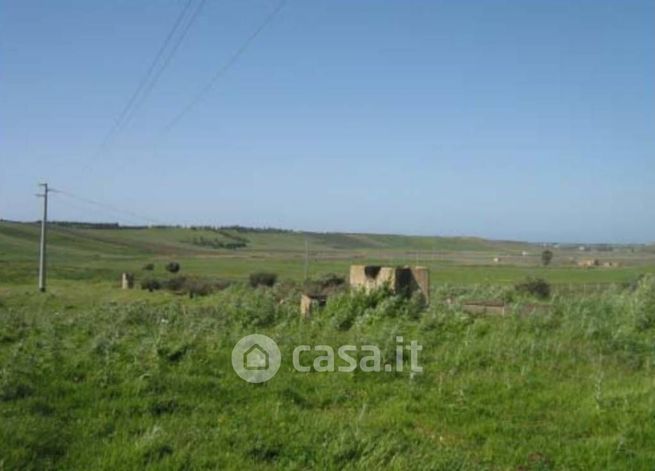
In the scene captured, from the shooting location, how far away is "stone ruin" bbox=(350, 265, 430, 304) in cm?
1117

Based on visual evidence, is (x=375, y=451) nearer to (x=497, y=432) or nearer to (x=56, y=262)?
(x=497, y=432)

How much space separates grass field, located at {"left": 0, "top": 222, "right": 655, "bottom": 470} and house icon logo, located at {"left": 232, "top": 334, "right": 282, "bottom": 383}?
134 millimetres

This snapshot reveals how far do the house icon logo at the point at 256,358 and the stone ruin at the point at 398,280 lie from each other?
314cm

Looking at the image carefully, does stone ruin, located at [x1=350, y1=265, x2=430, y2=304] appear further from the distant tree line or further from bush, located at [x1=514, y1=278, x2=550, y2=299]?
the distant tree line

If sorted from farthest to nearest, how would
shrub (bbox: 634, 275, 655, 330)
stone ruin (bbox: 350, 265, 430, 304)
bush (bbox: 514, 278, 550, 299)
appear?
bush (bbox: 514, 278, 550, 299) < stone ruin (bbox: 350, 265, 430, 304) < shrub (bbox: 634, 275, 655, 330)

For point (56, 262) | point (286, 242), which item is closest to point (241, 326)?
point (56, 262)

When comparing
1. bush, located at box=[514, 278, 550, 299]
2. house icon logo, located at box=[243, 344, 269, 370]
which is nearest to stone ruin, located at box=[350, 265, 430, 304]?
house icon logo, located at box=[243, 344, 269, 370]

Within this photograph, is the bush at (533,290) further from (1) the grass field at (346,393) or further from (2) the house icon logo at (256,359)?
(2) the house icon logo at (256,359)

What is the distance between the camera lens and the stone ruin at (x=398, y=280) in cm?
1117

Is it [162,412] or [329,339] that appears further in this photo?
[329,339]

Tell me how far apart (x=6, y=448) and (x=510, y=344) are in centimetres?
603

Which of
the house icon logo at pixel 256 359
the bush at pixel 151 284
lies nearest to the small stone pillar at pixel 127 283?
the bush at pixel 151 284

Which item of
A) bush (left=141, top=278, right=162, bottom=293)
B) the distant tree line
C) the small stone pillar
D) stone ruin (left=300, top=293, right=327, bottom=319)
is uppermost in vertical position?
stone ruin (left=300, top=293, right=327, bottom=319)

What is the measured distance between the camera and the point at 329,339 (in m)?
8.65
